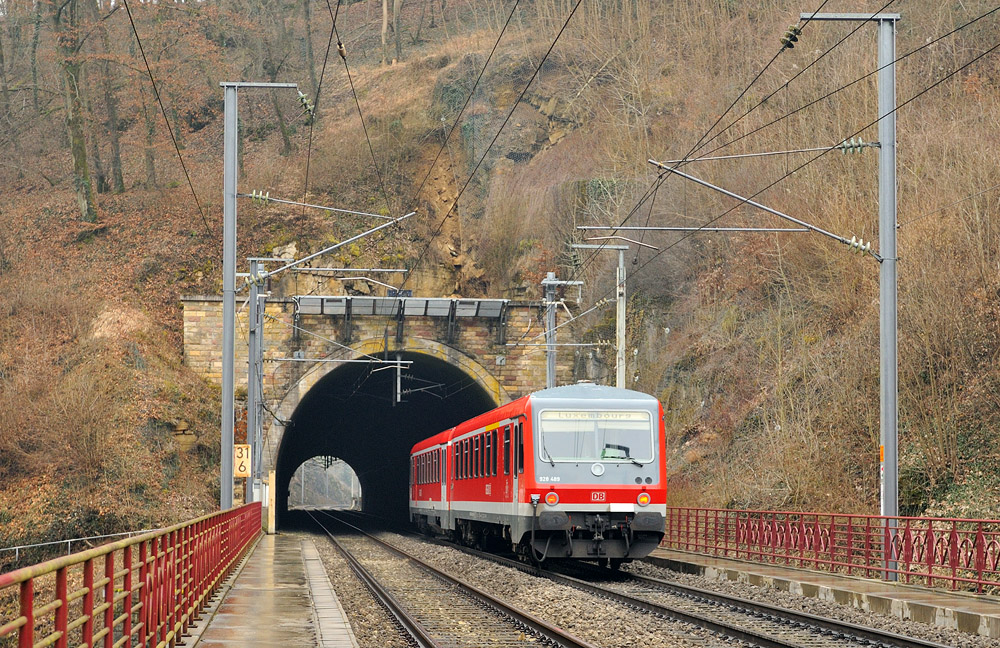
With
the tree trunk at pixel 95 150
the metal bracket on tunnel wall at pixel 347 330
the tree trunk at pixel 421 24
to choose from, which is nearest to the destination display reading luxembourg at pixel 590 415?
the metal bracket on tunnel wall at pixel 347 330

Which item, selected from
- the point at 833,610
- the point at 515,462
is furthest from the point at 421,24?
the point at 833,610

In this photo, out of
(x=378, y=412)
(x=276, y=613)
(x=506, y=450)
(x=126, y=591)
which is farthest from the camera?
(x=378, y=412)

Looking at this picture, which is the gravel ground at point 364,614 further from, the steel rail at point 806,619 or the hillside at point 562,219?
the hillside at point 562,219

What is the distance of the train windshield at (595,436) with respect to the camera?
19.0m

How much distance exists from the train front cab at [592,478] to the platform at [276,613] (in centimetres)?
356

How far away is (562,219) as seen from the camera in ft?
141

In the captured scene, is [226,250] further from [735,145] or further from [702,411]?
[735,145]

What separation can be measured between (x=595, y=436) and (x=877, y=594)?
616 cm

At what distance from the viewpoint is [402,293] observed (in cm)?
3897

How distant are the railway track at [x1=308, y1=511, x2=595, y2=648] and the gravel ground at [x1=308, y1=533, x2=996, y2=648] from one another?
27cm

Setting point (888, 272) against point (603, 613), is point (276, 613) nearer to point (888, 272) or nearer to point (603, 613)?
point (603, 613)

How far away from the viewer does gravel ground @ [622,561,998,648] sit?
11.5m

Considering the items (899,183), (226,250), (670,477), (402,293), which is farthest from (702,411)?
(226,250)

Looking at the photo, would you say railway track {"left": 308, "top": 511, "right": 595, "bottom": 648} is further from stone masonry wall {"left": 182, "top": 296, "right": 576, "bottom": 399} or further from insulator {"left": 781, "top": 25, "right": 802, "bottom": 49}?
stone masonry wall {"left": 182, "top": 296, "right": 576, "bottom": 399}
